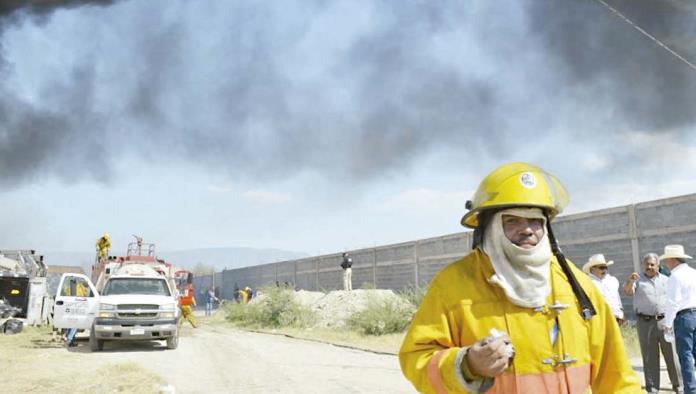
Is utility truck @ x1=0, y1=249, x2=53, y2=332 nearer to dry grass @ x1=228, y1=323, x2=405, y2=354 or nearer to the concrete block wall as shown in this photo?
dry grass @ x1=228, y1=323, x2=405, y2=354

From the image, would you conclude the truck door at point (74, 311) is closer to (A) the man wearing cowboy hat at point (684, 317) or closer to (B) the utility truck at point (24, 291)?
(B) the utility truck at point (24, 291)

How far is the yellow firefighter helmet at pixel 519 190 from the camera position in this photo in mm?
2074

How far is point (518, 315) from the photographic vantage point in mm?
1956

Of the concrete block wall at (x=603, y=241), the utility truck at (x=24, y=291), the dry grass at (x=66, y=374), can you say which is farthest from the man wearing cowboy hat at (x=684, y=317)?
the utility truck at (x=24, y=291)

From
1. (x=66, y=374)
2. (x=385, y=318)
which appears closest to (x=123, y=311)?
(x=66, y=374)

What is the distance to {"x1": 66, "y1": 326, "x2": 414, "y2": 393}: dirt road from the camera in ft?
26.7

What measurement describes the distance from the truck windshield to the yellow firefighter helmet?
12568 millimetres

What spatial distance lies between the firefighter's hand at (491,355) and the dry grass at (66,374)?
6.73 metres

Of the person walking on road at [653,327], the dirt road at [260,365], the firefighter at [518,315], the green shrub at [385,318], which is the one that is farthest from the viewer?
the green shrub at [385,318]

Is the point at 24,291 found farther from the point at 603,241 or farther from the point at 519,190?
the point at 519,190

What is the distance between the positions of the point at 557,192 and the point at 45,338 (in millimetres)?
16522

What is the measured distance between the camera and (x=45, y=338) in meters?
15.2

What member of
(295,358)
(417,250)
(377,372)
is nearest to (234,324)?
(417,250)

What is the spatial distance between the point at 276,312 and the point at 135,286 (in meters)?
7.92
